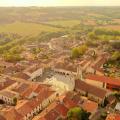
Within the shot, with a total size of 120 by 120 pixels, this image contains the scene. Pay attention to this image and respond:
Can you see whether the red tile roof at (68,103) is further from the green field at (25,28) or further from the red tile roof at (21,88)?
the green field at (25,28)

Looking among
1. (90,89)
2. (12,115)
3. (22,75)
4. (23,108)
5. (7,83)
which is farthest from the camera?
(22,75)

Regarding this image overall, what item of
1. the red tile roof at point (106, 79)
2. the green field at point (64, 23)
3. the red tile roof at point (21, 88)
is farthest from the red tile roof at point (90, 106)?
the green field at point (64, 23)

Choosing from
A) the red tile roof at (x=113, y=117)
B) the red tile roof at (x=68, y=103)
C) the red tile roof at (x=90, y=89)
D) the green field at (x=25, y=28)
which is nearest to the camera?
the red tile roof at (x=113, y=117)

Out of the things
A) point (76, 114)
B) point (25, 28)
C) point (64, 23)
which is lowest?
point (76, 114)

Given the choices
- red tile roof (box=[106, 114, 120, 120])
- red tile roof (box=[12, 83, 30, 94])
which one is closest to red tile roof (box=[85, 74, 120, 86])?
red tile roof (box=[12, 83, 30, 94])

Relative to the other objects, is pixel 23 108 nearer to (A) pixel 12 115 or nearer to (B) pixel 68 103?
(A) pixel 12 115

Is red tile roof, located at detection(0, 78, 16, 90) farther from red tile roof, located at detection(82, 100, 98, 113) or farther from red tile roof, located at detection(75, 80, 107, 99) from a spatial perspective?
red tile roof, located at detection(82, 100, 98, 113)

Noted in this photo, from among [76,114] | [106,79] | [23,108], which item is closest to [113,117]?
[76,114]
